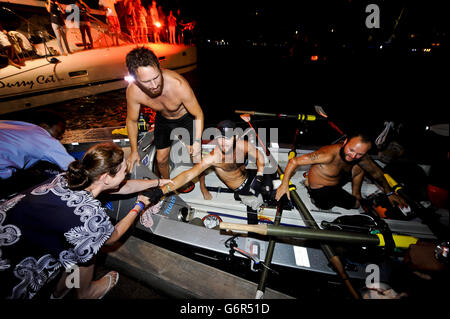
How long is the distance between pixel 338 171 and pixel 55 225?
11.9 feet

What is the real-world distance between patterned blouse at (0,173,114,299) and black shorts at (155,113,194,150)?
5.67 feet

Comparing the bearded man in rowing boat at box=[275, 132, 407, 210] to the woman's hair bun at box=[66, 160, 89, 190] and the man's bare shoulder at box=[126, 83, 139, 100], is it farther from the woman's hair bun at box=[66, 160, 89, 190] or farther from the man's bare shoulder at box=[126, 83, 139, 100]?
the man's bare shoulder at box=[126, 83, 139, 100]

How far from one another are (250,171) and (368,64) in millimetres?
23091

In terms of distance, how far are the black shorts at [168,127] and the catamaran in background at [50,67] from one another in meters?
6.39

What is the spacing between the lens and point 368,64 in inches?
746

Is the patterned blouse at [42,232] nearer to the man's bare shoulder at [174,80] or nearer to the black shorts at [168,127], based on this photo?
the black shorts at [168,127]

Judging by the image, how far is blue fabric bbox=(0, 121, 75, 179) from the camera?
2049mm

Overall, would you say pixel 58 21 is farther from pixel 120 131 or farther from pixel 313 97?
pixel 313 97

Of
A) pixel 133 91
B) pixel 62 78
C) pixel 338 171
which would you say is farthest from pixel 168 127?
pixel 62 78

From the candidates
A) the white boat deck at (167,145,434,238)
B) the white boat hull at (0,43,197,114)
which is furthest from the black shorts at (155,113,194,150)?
the white boat hull at (0,43,197,114)

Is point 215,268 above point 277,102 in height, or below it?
below
